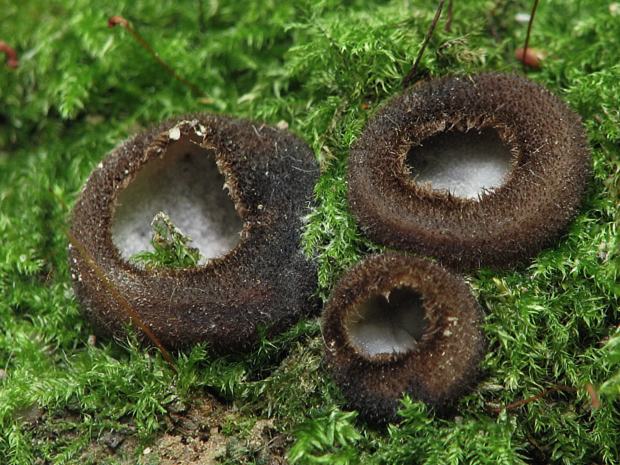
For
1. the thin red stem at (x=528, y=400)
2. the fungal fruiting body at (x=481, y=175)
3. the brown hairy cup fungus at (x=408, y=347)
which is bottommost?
the thin red stem at (x=528, y=400)

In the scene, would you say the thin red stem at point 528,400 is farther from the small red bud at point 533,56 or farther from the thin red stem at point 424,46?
the small red bud at point 533,56

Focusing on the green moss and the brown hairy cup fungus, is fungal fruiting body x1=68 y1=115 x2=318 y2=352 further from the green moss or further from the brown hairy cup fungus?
the brown hairy cup fungus

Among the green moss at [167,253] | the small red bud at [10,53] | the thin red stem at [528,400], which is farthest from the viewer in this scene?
the small red bud at [10,53]

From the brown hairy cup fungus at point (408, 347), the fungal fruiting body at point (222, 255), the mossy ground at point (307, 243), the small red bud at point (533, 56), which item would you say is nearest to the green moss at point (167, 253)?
the fungal fruiting body at point (222, 255)

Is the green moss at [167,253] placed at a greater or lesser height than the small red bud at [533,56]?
lesser

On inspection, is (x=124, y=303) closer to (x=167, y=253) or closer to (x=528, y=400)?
(x=167, y=253)
